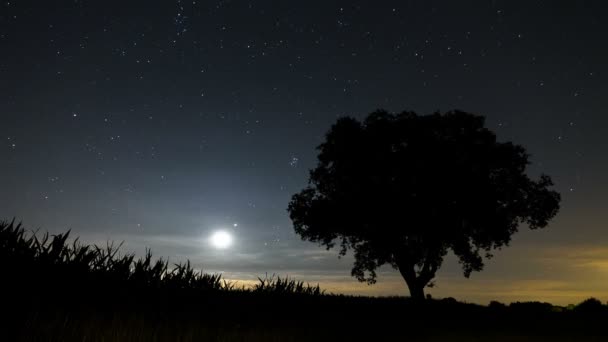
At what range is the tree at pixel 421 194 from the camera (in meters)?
34.8

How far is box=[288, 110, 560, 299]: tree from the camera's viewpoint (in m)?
34.8

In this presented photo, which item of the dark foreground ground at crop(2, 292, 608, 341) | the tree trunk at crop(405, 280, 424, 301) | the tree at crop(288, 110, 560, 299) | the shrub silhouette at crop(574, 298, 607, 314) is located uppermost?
the tree at crop(288, 110, 560, 299)

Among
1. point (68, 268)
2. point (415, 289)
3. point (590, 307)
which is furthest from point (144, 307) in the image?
point (415, 289)

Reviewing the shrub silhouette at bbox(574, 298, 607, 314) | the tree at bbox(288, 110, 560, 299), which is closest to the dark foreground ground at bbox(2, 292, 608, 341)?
the shrub silhouette at bbox(574, 298, 607, 314)

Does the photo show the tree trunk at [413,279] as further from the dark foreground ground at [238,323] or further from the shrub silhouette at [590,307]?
the dark foreground ground at [238,323]

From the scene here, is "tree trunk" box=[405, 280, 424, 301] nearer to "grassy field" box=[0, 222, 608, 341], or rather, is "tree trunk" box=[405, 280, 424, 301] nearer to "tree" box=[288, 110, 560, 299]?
"tree" box=[288, 110, 560, 299]

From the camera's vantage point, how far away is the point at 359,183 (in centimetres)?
3609

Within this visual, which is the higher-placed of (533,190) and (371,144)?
(371,144)

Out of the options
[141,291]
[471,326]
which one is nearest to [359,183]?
[471,326]

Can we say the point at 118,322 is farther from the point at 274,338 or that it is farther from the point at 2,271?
the point at 274,338

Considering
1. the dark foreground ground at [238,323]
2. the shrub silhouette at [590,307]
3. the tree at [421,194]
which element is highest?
the tree at [421,194]

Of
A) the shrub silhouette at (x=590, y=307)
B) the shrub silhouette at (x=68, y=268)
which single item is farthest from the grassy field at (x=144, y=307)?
the shrub silhouette at (x=590, y=307)

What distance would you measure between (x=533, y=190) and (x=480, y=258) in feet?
19.7

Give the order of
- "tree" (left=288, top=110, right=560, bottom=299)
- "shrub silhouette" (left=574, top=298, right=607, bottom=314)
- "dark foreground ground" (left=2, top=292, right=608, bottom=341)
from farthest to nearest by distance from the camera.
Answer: "tree" (left=288, top=110, right=560, bottom=299) < "shrub silhouette" (left=574, top=298, right=607, bottom=314) < "dark foreground ground" (left=2, top=292, right=608, bottom=341)
